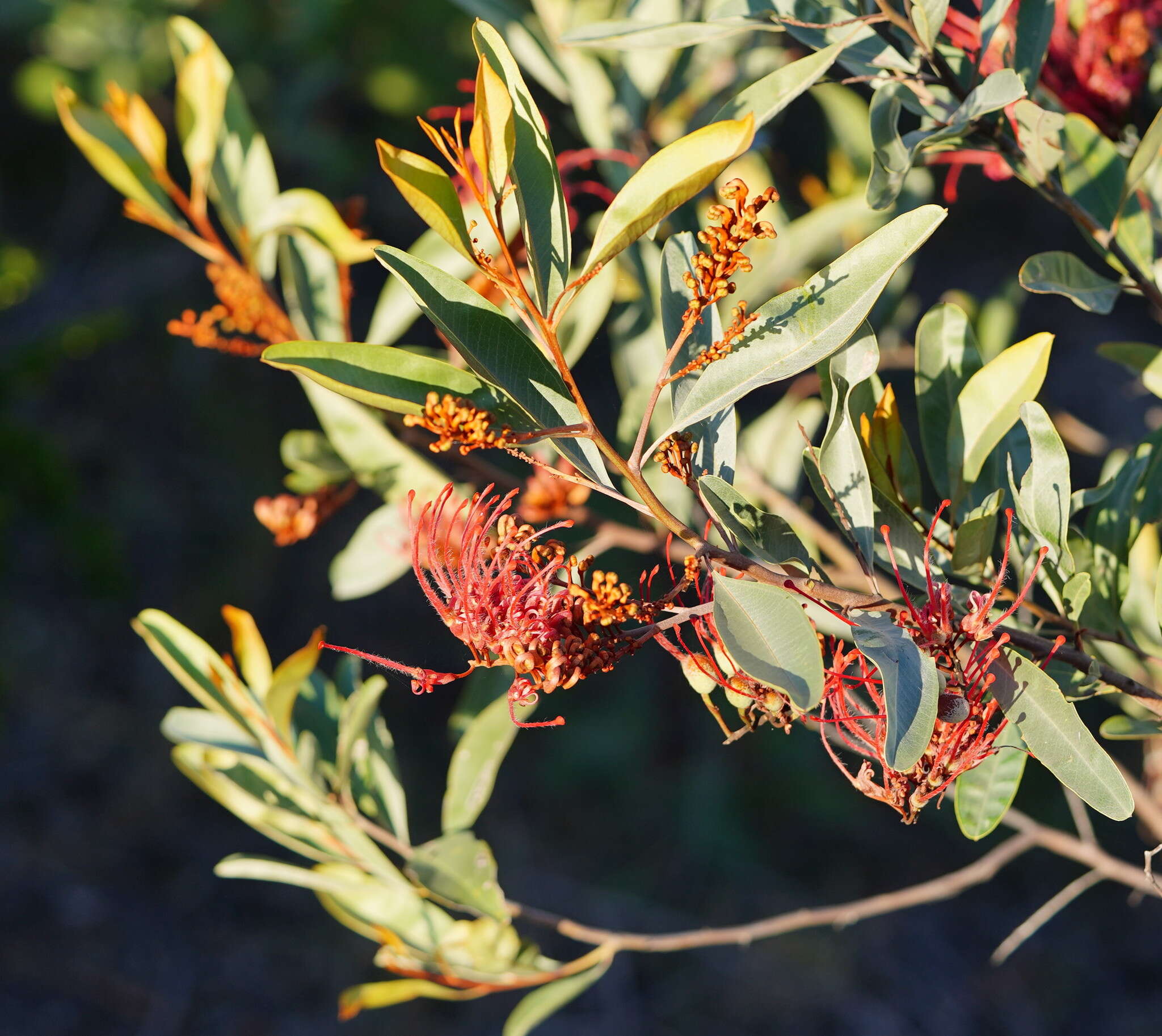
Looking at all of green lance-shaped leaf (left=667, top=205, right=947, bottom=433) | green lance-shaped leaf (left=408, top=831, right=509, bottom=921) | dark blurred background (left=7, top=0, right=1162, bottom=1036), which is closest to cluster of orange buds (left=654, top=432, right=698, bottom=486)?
green lance-shaped leaf (left=667, top=205, right=947, bottom=433)

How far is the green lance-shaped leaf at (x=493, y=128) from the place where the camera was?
42cm

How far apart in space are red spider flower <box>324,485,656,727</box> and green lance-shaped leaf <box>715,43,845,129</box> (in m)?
0.25

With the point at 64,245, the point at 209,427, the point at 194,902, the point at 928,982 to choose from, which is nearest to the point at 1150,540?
the point at 928,982

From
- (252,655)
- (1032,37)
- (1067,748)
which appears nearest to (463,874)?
(252,655)

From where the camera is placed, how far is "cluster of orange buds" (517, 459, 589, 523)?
0.81 m

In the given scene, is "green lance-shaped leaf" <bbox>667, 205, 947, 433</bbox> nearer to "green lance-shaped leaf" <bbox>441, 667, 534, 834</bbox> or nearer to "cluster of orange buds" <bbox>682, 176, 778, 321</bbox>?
"cluster of orange buds" <bbox>682, 176, 778, 321</bbox>

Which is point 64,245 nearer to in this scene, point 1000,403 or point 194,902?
point 194,902

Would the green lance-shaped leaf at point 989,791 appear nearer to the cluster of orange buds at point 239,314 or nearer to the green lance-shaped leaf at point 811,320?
the green lance-shaped leaf at point 811,320

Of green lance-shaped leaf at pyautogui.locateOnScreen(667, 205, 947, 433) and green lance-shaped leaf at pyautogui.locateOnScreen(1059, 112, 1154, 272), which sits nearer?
green lance-shaped leaf at pyautogui.locateOnScreen(667, 205, 947, 433)

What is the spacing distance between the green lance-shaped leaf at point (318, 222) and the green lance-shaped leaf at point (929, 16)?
370 millimetres

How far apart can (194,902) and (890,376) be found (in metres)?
2.03

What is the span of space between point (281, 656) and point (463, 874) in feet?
6.90

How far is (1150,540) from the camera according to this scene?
0.74m

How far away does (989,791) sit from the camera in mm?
555
